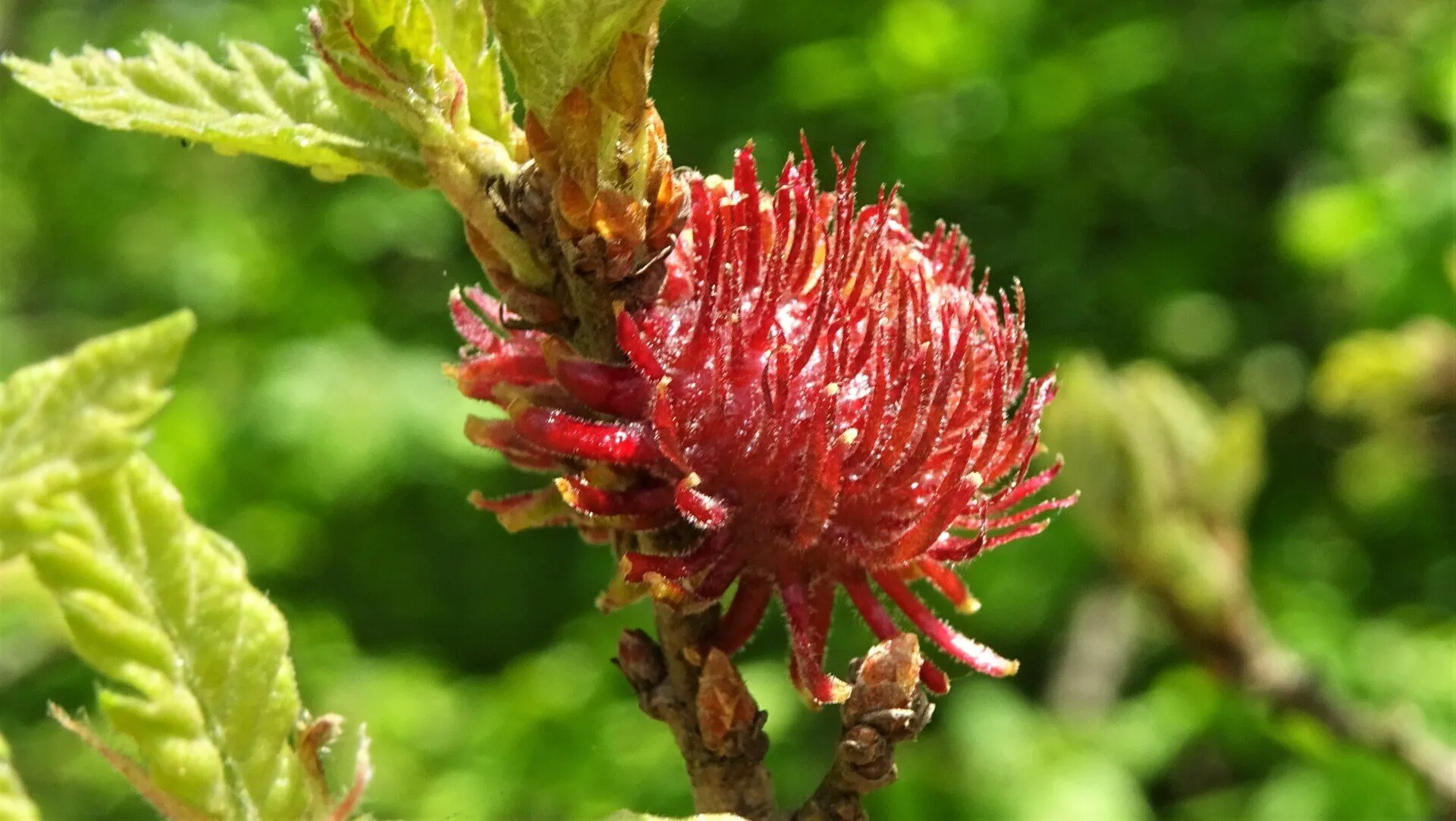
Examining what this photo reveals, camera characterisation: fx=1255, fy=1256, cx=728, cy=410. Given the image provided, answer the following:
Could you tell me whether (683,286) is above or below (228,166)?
below

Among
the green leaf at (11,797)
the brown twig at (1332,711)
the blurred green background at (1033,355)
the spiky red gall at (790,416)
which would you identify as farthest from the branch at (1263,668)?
the green leaf at (11,797)

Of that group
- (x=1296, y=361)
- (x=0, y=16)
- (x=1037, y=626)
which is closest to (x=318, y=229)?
(x=0, y=16)

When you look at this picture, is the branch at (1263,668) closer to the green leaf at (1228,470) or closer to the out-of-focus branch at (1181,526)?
the out-of-focus branch at (1181,526)

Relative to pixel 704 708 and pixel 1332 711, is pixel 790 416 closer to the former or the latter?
pixel 704 708

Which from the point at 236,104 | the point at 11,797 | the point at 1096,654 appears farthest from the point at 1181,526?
the point at 11,797

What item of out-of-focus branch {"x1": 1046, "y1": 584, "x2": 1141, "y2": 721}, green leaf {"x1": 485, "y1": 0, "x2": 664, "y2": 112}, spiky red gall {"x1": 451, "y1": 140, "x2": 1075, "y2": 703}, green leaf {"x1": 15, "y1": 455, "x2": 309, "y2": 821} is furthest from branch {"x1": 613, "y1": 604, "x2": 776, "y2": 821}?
out-of-focus branch {"x1": 1046, "y1": 584, "x2": 1141, "y2": 721}

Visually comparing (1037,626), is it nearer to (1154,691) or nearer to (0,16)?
(1154,691)
